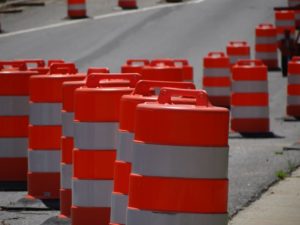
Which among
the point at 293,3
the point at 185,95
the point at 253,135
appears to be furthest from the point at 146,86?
the point at 293,3

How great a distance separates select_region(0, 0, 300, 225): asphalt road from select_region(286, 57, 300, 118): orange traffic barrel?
95 cm

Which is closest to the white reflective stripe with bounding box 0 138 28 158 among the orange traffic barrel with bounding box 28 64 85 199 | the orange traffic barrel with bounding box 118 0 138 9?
the orange traffic barrel with bounding box 28 64 85 199

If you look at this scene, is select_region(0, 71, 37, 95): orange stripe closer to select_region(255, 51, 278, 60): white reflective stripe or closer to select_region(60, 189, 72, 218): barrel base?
select_region(60, 189, 72, 218): barrel base

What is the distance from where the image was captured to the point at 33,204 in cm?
1166

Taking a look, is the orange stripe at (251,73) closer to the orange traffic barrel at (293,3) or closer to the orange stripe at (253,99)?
the orange stripe at (253,99)

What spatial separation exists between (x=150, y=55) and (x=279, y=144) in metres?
15.2

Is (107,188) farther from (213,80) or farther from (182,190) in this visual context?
(213,80)

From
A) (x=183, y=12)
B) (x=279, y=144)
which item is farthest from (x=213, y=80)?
(x=183, y=12)

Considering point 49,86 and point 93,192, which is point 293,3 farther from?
point 93,192

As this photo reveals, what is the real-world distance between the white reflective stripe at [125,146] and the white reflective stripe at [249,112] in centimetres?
1021

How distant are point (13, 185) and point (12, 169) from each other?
15 centimetres

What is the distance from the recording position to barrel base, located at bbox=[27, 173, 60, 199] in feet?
39.1

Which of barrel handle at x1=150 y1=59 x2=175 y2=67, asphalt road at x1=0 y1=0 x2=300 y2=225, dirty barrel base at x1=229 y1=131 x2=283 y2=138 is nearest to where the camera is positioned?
barrel handle at x1=150 y1=59 x2=175 y2=67

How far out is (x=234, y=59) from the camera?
86.8 feet
